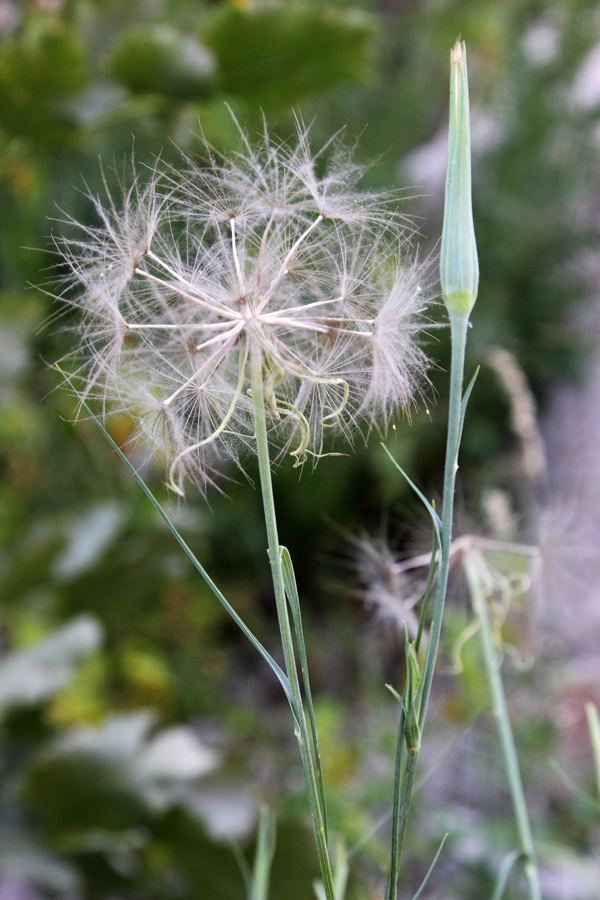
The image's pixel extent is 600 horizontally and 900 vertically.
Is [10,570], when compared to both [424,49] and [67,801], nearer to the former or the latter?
[67,801]

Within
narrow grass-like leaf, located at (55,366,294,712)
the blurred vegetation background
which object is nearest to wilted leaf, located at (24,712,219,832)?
the blurred vegetation background

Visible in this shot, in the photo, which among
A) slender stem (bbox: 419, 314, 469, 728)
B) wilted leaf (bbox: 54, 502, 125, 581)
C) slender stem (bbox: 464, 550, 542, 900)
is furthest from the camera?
wilted leaf (bbox: 54, 502, 125, 581)

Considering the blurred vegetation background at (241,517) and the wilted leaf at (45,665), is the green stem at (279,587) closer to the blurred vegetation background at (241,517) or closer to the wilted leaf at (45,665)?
the blurred vegetation background at (241,517)

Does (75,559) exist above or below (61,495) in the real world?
below

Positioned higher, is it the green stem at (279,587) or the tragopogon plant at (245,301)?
the tragopogon plant at (245,301)

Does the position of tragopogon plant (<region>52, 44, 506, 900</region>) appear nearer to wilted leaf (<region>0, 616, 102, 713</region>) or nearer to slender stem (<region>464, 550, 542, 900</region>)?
slender stem (<region>464, 550, 542, 900</region>)

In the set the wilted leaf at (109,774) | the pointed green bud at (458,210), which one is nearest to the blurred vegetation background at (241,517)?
the wilted leaf at (109,774)

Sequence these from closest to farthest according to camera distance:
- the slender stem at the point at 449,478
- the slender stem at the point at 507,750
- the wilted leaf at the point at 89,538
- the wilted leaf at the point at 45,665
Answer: the slender stem at the point at 449,478
the slender stem at the point at 507,750
the wilted leaf at the point at 45,665
the wilted leaf at the point at 89,538

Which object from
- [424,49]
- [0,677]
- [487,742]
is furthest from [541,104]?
[0,677]
